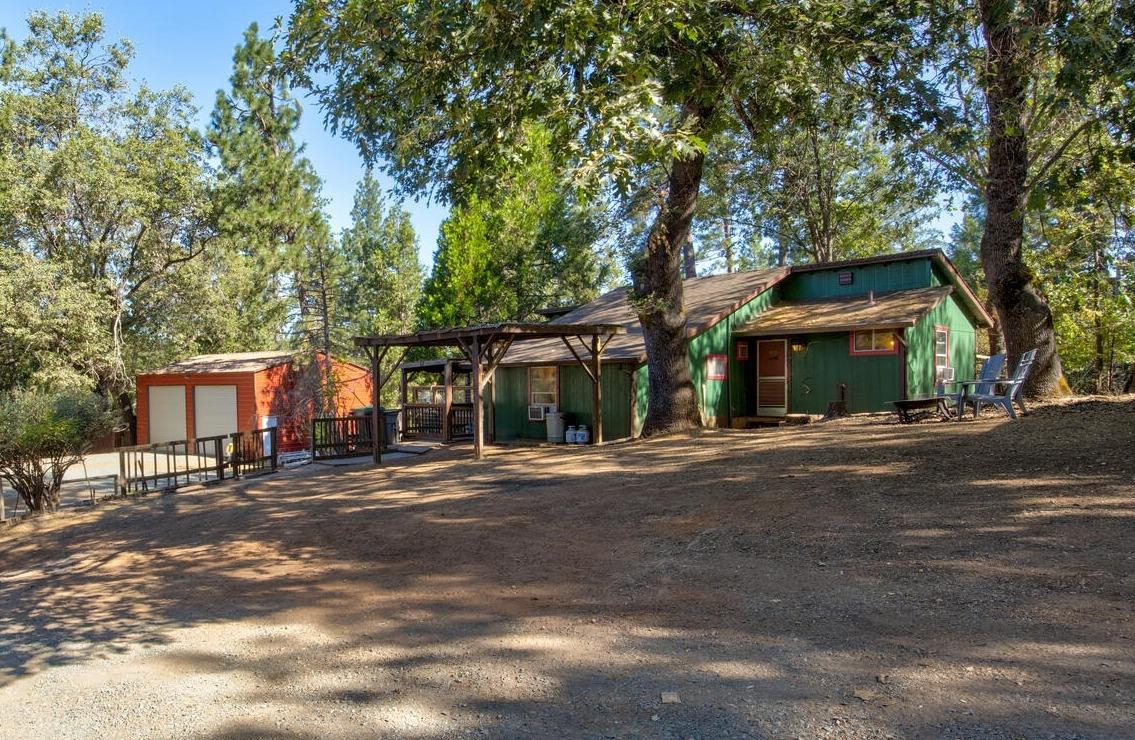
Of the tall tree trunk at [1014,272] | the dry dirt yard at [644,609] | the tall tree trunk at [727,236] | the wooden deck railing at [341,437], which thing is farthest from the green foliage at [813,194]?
the dry dirt yard at [644,609]

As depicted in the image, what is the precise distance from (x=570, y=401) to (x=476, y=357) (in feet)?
15.9

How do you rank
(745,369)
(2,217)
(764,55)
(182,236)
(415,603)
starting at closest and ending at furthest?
(415,603) → (764,55) → (745,369) → (2,217) → (182,236)

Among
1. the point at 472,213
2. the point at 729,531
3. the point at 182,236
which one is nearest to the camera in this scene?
the point at 729,531

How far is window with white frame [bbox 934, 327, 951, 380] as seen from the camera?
670 inches

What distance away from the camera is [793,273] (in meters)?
19.4

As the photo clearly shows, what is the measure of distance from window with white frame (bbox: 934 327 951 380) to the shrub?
1755cm

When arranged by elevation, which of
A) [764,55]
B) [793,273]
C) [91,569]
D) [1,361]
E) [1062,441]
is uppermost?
[764,55]

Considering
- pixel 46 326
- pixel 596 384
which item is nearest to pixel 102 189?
pixel 46 326

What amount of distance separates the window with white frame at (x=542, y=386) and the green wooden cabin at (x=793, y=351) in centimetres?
3

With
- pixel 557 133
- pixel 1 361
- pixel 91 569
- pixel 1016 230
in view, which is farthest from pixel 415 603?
pixel 1 361

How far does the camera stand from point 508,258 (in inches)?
1129

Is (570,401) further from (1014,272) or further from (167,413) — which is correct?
(167,413)

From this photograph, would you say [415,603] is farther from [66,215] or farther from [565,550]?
[66,215]

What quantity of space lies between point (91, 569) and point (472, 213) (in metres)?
21.9
